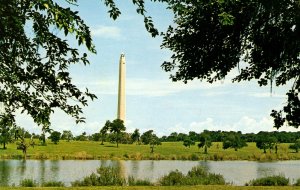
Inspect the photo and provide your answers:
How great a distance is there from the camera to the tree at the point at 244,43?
15172mm

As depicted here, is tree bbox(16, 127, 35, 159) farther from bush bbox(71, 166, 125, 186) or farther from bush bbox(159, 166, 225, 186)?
bush bbox(159, 166, 225, 186)

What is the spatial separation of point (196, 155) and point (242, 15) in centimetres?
10680

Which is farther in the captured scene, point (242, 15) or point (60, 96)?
point (242, 15)

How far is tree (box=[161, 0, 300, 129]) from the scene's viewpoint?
1517cm

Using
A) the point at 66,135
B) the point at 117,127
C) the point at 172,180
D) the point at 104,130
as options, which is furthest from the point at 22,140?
the point at 66,135

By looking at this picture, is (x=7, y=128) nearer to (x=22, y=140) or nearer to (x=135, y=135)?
(x=22, y=140)

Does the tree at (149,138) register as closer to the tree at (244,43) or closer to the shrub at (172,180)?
the shrub at (172,180)

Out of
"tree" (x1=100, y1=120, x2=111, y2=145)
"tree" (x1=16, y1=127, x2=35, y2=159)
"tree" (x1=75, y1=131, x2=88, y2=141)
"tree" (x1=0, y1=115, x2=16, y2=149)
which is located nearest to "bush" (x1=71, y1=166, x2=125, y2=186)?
"tree" (x1=16, y1=127, x2=35, y2=159)

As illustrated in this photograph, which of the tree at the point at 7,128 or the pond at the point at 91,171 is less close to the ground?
the tree at the point at 7,128

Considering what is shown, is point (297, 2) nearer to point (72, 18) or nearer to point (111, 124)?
point (72, 18)

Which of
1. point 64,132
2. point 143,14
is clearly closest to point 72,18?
point 143,14

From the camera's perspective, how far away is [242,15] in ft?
50.9

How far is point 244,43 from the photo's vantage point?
54.2 feet

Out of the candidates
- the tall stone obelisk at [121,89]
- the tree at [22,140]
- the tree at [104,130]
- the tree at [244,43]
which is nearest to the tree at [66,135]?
the tree at [104,130]
